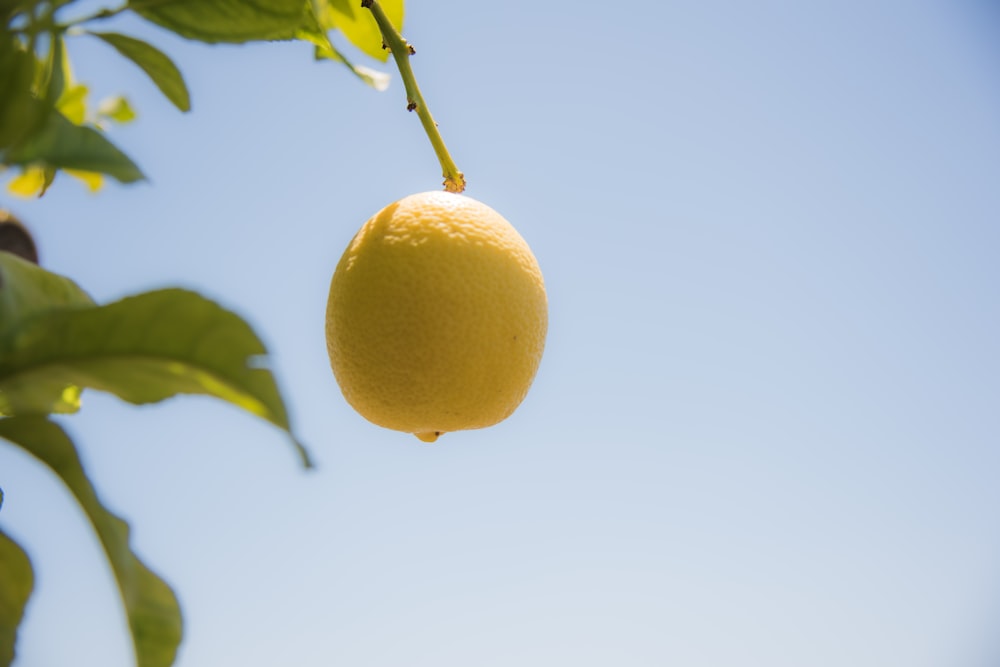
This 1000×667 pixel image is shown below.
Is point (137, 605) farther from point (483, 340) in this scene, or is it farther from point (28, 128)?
point (483, 340)

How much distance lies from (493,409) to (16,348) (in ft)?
2.16

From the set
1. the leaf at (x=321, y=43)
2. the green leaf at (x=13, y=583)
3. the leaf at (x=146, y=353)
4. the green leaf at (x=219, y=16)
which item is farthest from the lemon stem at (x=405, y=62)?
the green leaf at (x=13, y=583)

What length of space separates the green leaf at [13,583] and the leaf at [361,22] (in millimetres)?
797

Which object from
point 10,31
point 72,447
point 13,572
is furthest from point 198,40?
point 13,572

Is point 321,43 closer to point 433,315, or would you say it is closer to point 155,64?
point 155,64

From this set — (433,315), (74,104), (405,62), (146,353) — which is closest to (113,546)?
(146,353)

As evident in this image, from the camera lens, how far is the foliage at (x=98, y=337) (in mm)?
555

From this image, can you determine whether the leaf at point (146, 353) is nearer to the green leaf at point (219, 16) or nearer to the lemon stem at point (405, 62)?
the green leaf at point (219, 16)

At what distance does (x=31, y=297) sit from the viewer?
63 cm

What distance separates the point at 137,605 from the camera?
650mm

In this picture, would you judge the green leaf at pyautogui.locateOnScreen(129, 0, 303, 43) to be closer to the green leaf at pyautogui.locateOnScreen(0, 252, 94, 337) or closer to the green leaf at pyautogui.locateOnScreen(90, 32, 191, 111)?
the green leaf at pyautogui.locateOnScreen(90, 32, 191, 111)

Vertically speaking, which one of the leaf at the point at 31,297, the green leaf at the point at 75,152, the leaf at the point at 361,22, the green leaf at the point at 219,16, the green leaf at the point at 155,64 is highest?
the leaf at the point at 361,22

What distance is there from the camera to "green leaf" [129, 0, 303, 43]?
2.60ft

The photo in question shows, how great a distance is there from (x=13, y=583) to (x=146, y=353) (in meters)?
0.34
